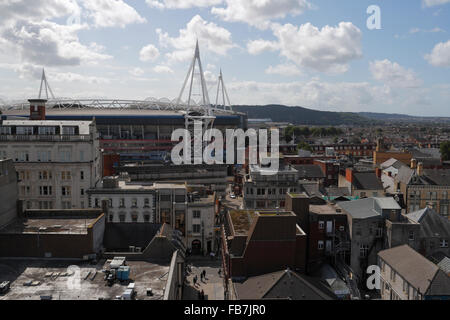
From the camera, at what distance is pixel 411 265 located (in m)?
36.8

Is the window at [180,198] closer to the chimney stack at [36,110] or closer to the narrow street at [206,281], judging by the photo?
the narrow street at [206,281]

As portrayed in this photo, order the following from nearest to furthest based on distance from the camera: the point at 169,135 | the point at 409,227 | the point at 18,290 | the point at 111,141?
the point at 18,290, the point at 409,227, the point at 111,141, the point at 169,135

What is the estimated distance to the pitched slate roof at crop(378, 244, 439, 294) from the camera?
34.0 metres

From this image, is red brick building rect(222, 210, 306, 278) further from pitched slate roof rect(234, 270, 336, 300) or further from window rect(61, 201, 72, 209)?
window rect(61, 201, 72, 209)

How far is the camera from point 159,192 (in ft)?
185

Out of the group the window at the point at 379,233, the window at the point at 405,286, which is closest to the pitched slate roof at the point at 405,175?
the window at the point at 379,233

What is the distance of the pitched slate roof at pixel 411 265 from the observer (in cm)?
3397

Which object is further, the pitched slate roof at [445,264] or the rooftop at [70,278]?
the pitched slate roof at [445,264]

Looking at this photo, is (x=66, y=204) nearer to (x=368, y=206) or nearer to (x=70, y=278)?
(x=70, y=278)

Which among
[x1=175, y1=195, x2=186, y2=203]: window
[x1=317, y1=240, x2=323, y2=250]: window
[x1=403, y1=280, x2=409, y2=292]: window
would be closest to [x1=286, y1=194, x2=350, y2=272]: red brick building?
[x1=317, y1=240, x2=323, y2=250]: window

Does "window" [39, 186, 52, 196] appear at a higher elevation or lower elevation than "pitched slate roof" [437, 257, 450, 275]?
higher

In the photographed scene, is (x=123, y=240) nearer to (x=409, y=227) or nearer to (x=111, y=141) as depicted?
(x=409, y=227)
